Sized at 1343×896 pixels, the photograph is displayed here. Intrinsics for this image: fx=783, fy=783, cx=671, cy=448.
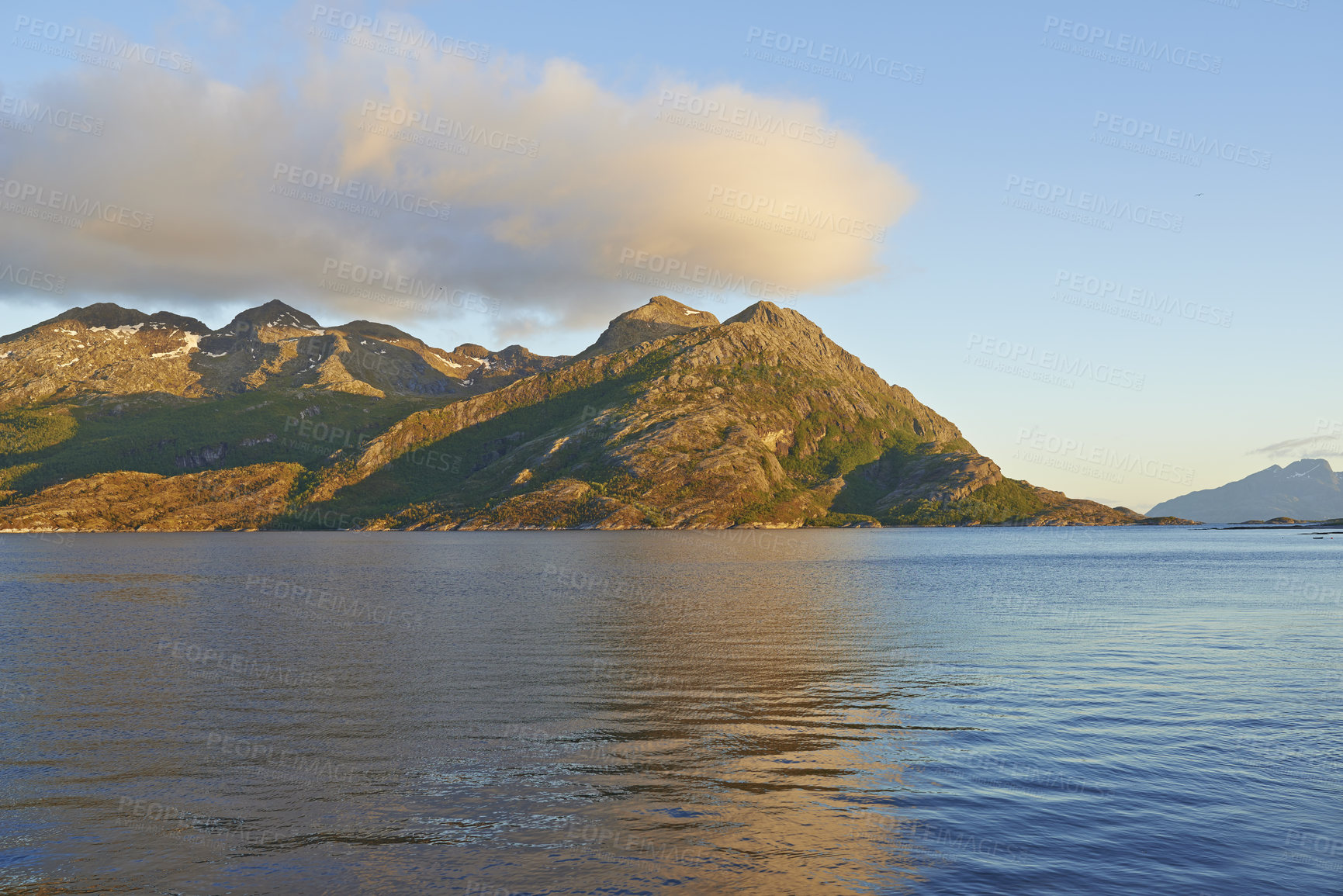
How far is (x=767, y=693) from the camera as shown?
133 feet

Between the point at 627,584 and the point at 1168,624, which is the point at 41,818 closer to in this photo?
the point at 1168,624

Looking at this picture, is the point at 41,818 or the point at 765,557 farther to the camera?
the point at 765,557

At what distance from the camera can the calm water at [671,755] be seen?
1997 cm

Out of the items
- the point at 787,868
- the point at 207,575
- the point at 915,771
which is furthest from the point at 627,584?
the point at 787,868

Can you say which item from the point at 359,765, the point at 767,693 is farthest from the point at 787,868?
the point at 767,693

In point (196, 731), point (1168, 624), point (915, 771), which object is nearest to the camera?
point (915, 771)

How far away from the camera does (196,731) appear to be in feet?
110

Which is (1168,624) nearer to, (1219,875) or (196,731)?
(1219,875)

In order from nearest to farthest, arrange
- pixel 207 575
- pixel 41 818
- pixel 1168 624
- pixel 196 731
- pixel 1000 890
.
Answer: pixel 1000 890 < pixel 41 818 < pixel 196 731 < pixel 1168 624 < pixel 207 575

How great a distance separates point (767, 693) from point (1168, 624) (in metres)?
46.4

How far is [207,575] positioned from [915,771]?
128404mm

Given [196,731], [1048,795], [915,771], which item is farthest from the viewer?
[196,731]

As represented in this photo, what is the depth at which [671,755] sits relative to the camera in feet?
97.3

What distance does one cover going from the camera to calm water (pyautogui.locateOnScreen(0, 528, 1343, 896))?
20.0 metres
